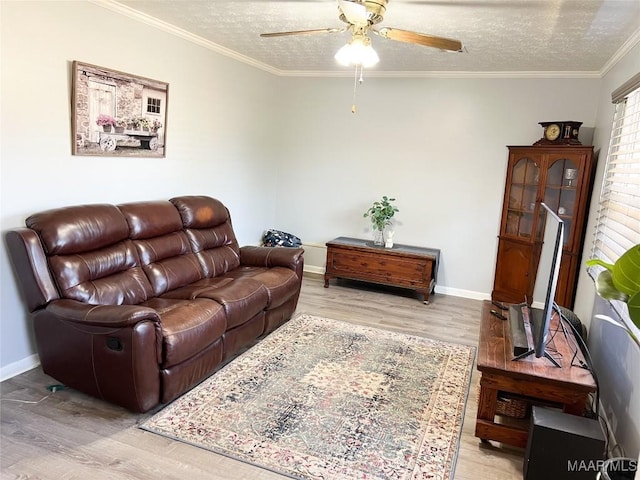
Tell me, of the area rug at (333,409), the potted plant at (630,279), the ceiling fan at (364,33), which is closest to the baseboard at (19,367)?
the area rug at (333,409)

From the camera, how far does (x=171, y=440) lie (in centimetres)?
231

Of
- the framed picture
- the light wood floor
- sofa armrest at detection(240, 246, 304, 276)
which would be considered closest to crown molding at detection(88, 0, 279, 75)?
the framed picture

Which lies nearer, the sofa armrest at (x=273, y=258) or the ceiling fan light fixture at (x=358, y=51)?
the ceiling fan light fixture at (x=358, y=51)

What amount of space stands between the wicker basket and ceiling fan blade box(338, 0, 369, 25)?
2166mm

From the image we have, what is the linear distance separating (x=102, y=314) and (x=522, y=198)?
400 centimetres

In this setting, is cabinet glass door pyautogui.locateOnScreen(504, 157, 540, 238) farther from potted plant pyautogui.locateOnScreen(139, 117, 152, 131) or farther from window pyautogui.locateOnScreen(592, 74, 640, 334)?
potted plant pyautogui.locateOnScreen(139, 117, 152, 131)

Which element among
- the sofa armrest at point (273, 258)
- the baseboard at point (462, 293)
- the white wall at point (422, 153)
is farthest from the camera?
the baseboard at point (462, 293)

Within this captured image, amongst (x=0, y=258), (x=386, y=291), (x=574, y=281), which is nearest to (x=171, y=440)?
(x=0, y=258)

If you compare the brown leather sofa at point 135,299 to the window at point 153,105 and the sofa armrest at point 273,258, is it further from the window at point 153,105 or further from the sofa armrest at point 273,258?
the window at point 153,105

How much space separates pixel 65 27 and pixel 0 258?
60.3 inches

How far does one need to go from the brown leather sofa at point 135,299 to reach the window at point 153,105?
76 cm

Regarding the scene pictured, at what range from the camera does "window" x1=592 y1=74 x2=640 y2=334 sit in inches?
108

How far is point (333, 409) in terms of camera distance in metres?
2.67

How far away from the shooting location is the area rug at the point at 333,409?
2.23m
